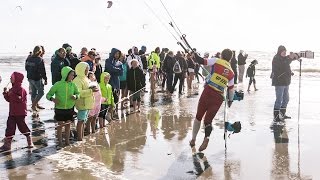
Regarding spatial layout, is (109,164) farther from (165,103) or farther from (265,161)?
(165,103)

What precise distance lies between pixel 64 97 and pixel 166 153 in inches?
91.7

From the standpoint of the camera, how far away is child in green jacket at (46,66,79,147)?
27.1ft

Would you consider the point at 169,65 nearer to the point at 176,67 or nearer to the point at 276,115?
the point at 176,67

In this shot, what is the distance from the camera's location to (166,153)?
7.93 metres

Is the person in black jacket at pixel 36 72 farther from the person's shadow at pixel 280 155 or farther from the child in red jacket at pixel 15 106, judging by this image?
the person's shadow at pixel 280 155

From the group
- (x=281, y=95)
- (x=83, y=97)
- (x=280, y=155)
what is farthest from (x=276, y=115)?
(x=83, y=97)

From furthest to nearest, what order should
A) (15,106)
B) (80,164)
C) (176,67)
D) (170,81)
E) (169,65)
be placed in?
(170,81), (169,65), (176,67), (15,106), (80,164)

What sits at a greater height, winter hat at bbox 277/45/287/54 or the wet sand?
winter hat at bbox 277/45/287/54

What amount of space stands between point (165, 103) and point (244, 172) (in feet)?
26.0

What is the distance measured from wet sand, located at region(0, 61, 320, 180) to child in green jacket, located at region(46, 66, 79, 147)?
546 millimetres

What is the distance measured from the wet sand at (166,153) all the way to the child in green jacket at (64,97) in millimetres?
546

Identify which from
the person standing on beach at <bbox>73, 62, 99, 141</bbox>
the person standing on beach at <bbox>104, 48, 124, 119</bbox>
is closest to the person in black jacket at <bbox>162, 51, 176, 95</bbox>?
the person standing on beach at <bbox>104, 48, 124, 119</bbox>

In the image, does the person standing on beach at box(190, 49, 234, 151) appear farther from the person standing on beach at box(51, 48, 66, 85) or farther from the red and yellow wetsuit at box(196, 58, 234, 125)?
the person standing on beach at box(51, 48, 66, 85)

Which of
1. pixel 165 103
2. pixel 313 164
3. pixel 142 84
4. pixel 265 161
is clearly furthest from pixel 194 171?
pixel 165 103
